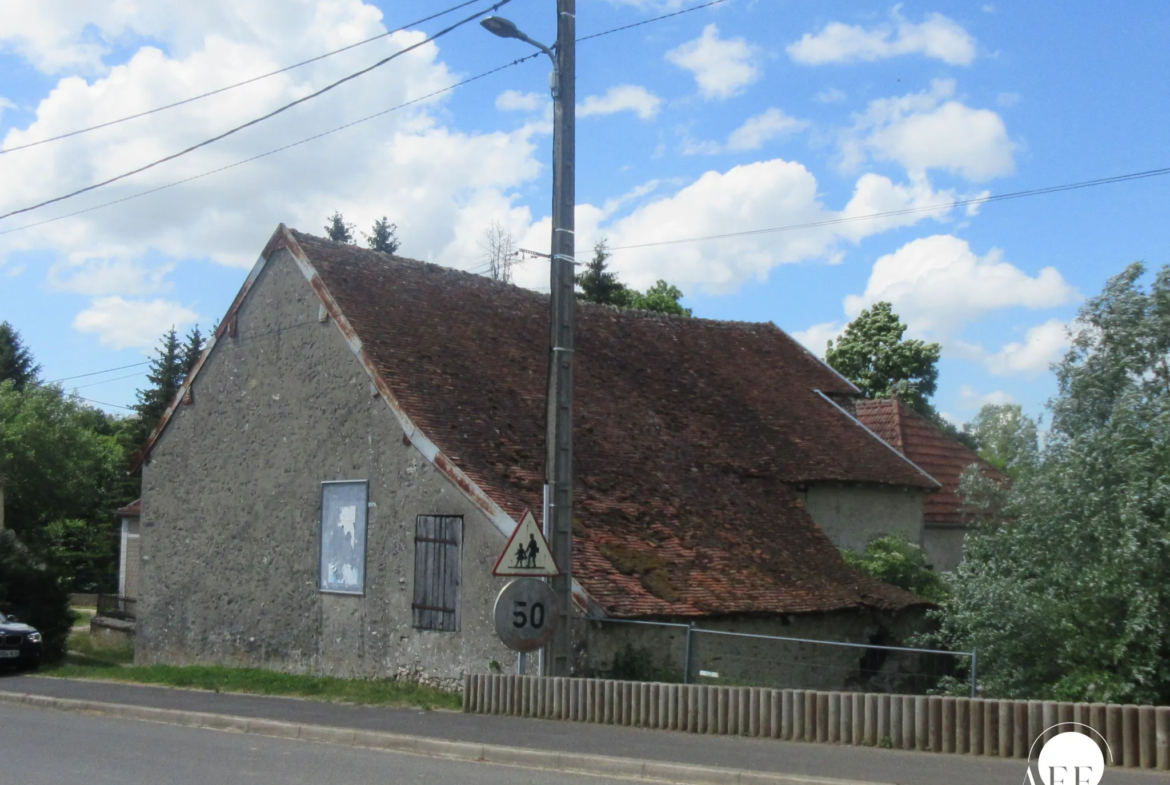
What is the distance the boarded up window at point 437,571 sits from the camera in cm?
1647

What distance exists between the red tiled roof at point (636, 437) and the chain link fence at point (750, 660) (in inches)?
16.4

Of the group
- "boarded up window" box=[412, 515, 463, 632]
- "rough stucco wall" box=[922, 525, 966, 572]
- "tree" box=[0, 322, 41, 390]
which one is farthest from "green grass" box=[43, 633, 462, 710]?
"tree" box=[0, 322, 41, 390]

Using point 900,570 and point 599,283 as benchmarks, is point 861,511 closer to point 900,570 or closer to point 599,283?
A: point 900,570

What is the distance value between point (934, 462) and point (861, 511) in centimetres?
499

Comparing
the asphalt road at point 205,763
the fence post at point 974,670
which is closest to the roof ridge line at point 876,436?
the fence post at point 974,670

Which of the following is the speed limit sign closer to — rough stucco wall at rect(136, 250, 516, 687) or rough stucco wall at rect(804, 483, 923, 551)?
rough stucco wall at rect(136, 250, 516, 687)

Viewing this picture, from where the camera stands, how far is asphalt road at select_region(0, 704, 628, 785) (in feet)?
31.4

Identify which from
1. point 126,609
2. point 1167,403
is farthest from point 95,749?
point 126,609

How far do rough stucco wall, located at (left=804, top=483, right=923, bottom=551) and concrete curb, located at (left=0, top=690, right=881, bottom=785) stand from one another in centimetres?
1184

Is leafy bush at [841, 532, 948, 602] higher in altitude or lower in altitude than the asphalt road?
higher

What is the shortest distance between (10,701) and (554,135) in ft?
37.6

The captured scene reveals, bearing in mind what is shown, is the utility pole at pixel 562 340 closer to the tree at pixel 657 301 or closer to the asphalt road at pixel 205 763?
the asphalt road at pixel 205 763

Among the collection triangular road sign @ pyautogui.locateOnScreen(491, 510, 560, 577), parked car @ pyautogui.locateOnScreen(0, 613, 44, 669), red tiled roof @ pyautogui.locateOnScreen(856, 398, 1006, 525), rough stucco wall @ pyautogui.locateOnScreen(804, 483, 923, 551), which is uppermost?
red tiled roof @ pyautogui.locateOnScreen(856, 398, 1006, 525)

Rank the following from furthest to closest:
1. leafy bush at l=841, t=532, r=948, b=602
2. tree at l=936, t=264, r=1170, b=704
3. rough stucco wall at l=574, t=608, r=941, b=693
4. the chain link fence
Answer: leafy bush at l=841, t=532, r=948, b=602, rough stucco wall at l=574, t=608, r=941, b=693, the chain link fence, tree at l=936, t=264, r=1170, b=704
